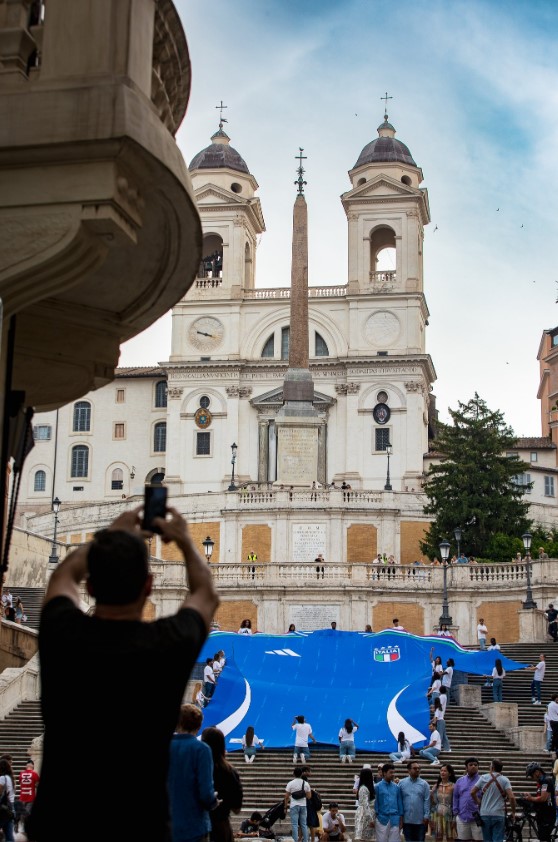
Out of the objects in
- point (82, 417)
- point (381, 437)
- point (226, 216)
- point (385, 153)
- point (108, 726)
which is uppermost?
point (385, 153)

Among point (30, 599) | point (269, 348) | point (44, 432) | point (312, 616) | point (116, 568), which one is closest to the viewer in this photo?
point (116, 568)

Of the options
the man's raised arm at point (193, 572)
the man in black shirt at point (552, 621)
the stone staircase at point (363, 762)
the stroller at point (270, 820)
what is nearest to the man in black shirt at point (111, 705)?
the man's raised arm at point (193, 572)

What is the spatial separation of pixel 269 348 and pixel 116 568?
79917mm

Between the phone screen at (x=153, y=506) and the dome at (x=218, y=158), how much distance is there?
85.1 meters

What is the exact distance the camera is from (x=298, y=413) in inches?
2785

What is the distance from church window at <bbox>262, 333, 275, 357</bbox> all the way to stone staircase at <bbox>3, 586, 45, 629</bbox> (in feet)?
125

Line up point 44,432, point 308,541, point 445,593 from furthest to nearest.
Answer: point 44,432
point 308,541
point 445,593

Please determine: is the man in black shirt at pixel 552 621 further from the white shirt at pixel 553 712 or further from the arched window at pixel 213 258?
the arched window at pixel 213 258

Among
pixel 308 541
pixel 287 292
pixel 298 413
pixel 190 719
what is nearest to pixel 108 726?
pixel 190 719

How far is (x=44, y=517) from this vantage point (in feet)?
236

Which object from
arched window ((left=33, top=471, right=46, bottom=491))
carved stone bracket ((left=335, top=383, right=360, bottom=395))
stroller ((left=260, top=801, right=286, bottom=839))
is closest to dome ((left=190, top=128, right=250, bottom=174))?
carved stone bracket ((left=335, top=383, right=360, bottom=395))

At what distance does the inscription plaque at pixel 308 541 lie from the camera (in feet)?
A: 196

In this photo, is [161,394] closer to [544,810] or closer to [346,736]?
[346,736]

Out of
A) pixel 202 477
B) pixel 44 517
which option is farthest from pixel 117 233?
pixel 202 477
